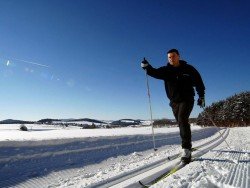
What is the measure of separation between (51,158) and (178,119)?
115 inches

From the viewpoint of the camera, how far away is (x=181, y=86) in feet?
21.6

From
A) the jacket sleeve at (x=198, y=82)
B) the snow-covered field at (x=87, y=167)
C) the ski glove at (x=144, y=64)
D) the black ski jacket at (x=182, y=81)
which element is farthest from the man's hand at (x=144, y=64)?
the snow-covered field at (x=87, y=167)

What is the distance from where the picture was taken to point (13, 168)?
5734 mm

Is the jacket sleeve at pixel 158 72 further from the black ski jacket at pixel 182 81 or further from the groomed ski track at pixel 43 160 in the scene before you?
the groomed ski track at pixel 43 160

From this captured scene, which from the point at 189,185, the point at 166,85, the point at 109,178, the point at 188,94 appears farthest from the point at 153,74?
the point at 189,185

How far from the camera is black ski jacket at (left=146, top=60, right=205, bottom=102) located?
21.5 ft

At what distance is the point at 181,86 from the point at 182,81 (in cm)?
12

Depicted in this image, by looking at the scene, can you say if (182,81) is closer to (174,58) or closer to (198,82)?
(198,82)

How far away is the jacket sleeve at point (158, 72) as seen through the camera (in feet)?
22.4

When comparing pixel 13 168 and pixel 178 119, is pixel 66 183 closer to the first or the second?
pixel 13 168

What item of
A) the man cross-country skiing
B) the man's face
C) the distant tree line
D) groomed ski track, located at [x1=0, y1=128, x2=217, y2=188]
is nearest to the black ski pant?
the man cross-country skiing

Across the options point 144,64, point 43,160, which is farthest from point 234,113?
point 43,160

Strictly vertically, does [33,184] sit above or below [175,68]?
below

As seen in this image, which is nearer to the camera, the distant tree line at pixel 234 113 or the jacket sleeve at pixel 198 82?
the jacket sleeve at pixel 198 82
